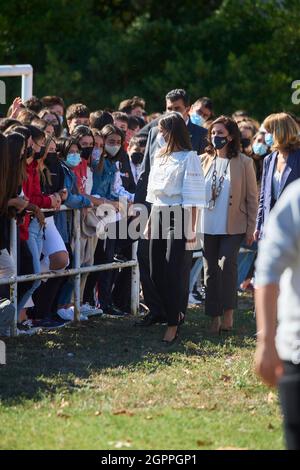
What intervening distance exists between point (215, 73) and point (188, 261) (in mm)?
12422

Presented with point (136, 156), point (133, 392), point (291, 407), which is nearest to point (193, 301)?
point (136, 156)

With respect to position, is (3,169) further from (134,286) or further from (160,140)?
(134,286)

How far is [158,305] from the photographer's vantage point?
11078 millimetres

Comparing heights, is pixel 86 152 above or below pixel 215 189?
above

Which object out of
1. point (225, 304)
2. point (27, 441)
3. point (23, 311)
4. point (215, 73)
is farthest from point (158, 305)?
point (215, 73)

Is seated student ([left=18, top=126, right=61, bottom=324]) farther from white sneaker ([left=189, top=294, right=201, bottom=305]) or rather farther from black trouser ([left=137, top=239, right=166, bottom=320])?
white sneaker ([left=189, top=294, right=201, bottom=305])

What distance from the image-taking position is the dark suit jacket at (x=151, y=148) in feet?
35.6

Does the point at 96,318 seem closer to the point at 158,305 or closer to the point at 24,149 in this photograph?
the point at 158,305

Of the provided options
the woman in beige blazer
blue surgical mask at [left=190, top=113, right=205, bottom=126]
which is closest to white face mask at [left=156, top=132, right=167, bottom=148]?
the woman in beige blazer

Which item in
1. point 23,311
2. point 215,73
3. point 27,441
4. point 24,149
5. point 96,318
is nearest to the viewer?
point 27,441

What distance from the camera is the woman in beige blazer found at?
1074 cm

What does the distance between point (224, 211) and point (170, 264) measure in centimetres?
78

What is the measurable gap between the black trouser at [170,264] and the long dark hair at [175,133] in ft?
1.85

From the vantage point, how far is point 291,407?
15.2 feet
